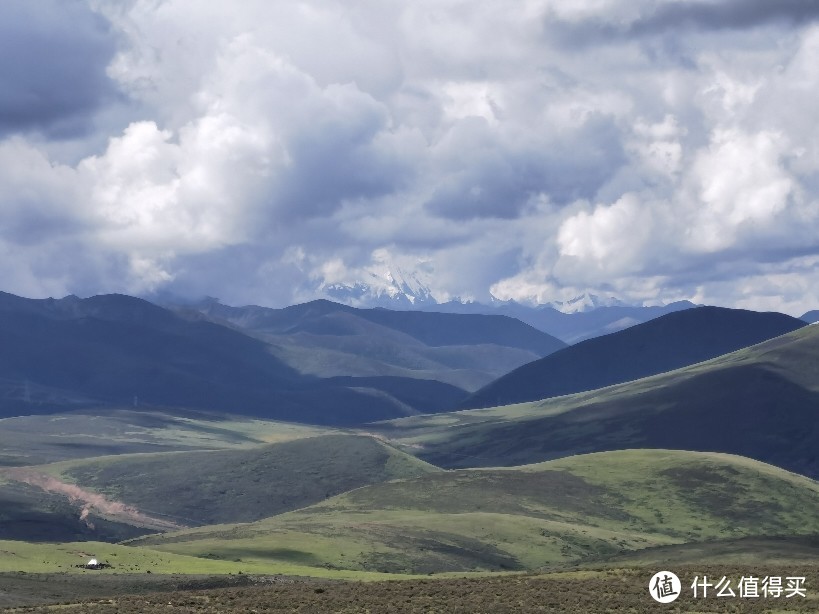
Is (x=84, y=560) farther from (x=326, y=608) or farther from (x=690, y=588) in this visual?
(x=690, y=588)

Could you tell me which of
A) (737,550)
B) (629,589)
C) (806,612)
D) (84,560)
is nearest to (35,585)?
(84,560)

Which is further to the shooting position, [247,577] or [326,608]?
[247,577]

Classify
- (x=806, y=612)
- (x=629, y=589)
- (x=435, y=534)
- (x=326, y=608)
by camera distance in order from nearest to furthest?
(x=806, y=612), (x=326, y=608), (x=629, y=589), (x=435, y=534)

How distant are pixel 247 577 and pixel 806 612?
170 feet

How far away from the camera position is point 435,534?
581 ft

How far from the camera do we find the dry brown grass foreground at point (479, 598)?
75.2 metres

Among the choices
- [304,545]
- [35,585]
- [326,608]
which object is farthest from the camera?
[304,545]

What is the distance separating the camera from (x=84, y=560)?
405 feet

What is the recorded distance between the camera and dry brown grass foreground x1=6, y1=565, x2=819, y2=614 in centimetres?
7519

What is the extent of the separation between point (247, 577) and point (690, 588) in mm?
42046

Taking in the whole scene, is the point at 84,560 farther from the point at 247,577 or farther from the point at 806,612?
the point at 806,612

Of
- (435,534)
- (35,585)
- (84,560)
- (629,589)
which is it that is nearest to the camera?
(629,589)

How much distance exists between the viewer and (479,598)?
80.0 m

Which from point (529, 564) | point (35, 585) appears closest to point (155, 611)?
point (35, 585)
